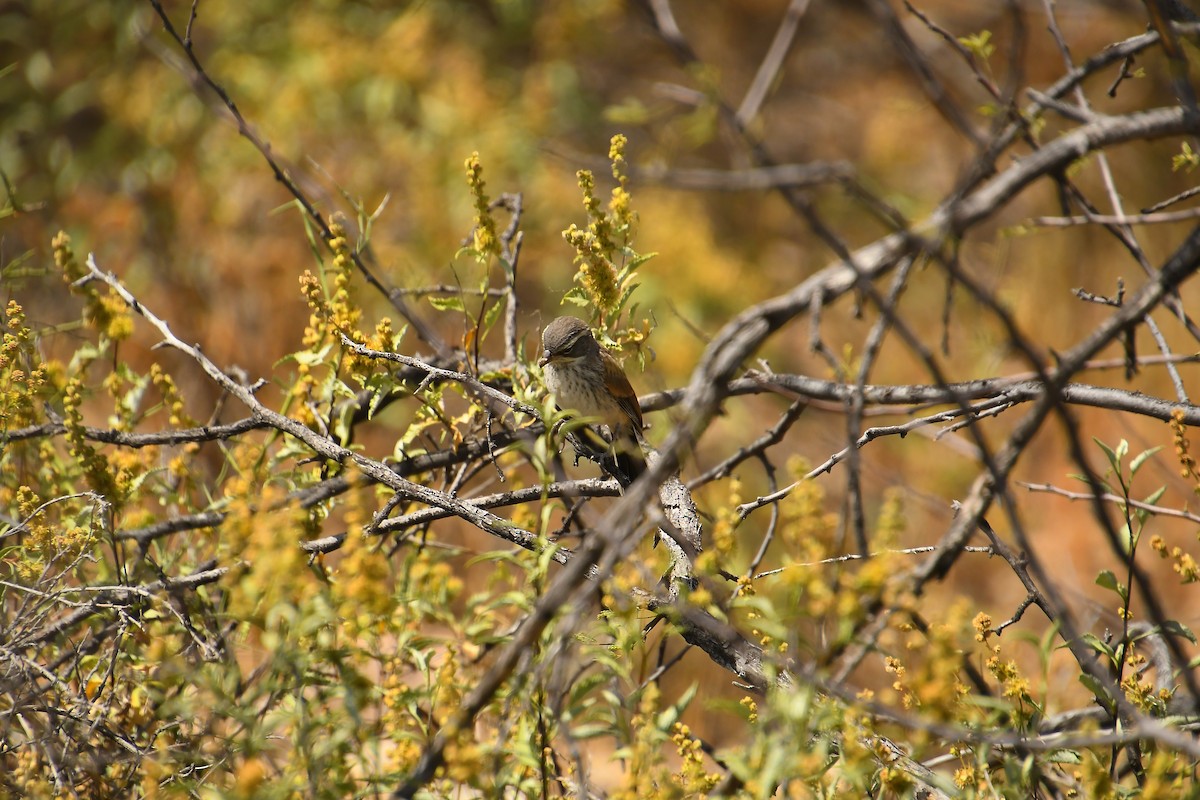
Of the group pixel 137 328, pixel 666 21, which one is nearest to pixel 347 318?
pixel 666 21

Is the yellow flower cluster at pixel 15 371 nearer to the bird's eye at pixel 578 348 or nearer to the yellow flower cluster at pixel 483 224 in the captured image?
the yellow flower cluster at pixel 483 224

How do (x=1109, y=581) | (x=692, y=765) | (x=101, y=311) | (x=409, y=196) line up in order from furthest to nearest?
(x=409, y=196) < (x=101, y=311) < (x=1109, y=581) < (x=692, y=765)

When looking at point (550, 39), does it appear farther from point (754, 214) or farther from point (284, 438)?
point (284, 438)

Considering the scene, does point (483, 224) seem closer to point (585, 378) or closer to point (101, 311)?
point (101, 311)

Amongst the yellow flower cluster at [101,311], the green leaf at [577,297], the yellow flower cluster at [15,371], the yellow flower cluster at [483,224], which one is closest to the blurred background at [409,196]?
the yellow flower cluster at [101,311]

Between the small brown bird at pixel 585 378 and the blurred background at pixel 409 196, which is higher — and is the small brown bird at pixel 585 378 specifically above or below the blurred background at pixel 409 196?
below

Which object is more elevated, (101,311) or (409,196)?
(409,196)

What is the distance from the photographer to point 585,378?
506cm

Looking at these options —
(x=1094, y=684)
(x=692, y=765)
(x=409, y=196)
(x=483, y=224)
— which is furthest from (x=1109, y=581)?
(x=409, y=196)

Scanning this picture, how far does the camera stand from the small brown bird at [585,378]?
488 cm

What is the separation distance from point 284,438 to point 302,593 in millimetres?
1659

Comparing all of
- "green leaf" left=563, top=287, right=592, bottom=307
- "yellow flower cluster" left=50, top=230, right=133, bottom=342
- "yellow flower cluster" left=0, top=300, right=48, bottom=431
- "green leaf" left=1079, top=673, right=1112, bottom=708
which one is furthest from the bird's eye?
"green leaf" left=1079, top=673, right=1112, bottom=708

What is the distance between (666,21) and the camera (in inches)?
89.3

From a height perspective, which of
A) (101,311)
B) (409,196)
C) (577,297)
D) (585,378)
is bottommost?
(577,297)
